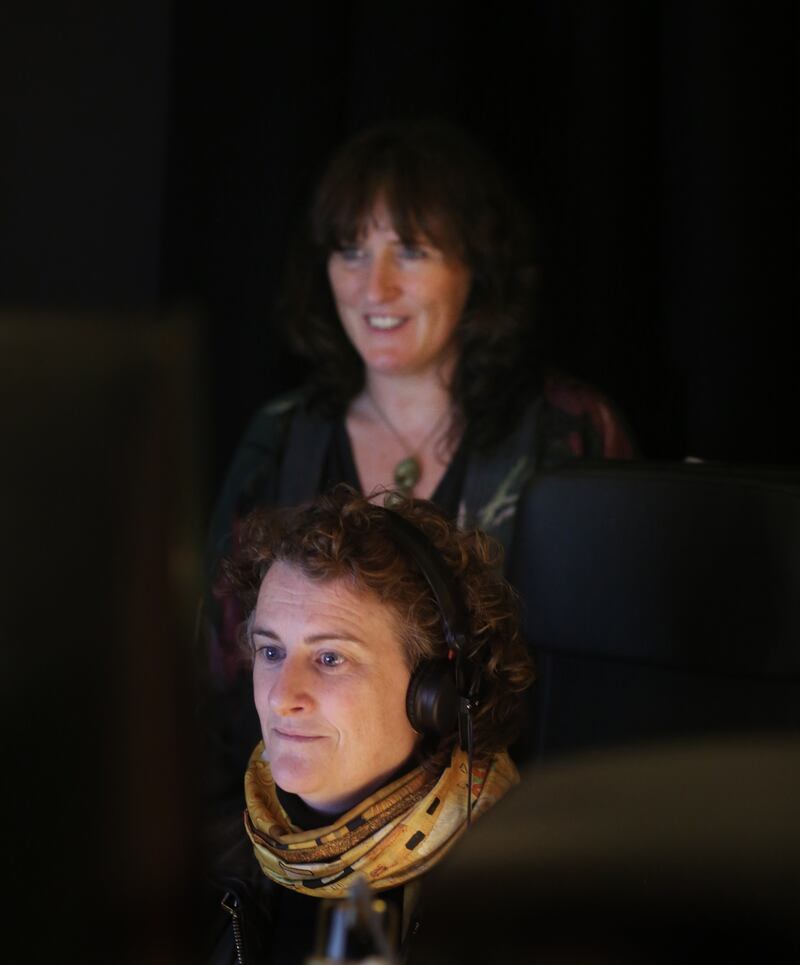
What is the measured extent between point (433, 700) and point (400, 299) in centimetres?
89

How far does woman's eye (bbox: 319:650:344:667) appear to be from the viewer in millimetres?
762

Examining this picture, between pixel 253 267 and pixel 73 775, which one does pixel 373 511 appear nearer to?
pixel 73 775

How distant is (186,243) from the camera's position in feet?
6.26

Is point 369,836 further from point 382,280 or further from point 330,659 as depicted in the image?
point 382,280

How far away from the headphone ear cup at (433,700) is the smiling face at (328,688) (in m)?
0.01

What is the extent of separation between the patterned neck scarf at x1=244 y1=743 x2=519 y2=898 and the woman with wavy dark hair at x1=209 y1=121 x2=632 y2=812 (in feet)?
2.32

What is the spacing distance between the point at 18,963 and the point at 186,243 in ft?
5.30

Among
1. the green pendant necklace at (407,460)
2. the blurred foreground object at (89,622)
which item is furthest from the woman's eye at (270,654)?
the green pendant necklace at (407,460)

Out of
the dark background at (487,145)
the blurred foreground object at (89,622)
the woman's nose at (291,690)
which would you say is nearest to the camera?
the blurred foreground object at (89,622)

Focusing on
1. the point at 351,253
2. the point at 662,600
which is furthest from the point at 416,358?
the point at 662,600

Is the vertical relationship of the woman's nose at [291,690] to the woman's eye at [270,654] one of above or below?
below

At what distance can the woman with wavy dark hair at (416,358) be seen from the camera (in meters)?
1.53

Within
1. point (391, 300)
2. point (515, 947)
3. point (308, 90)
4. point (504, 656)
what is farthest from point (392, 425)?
point (515, 947)

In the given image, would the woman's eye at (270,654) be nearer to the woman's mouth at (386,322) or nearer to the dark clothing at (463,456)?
the dark clothing at (463,456)
